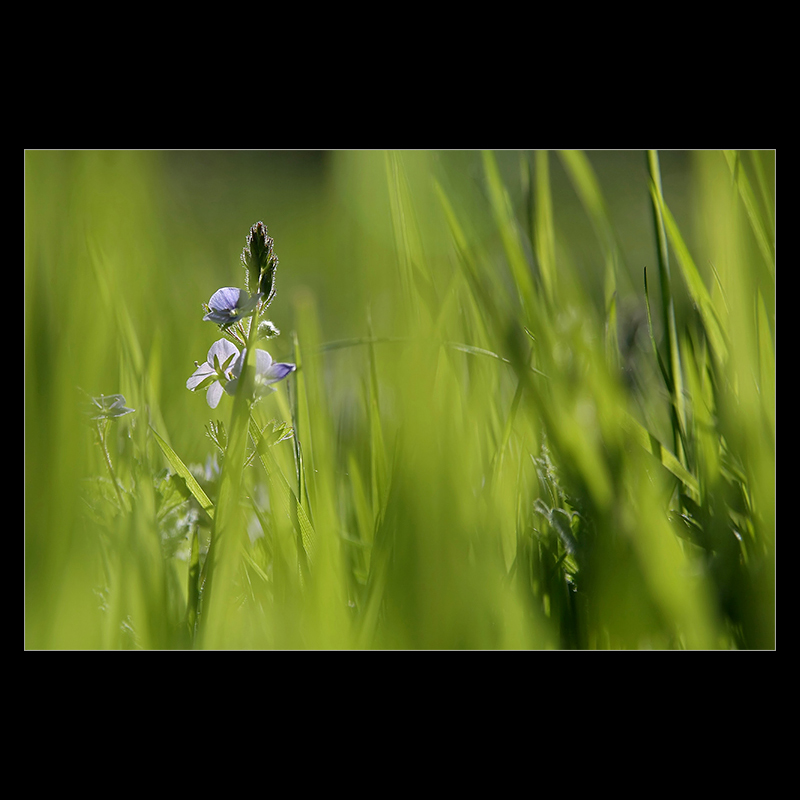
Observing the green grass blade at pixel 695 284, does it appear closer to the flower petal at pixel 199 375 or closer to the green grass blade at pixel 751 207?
the green grass blade at pixel 751 207

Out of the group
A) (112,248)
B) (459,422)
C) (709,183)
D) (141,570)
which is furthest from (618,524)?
(112,248)

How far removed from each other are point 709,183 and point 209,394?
2.93ft

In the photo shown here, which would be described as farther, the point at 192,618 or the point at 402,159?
the point at 402,159

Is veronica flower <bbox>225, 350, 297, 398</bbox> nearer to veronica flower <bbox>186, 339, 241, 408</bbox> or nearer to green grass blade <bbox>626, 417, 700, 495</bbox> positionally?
veronica flower <bbox>186, 339, 241, 408</bbox>

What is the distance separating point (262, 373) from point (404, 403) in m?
0.22

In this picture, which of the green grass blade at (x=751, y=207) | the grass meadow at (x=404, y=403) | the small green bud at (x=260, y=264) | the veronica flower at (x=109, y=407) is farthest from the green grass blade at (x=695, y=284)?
the veronica flower at (x=109, y=407)

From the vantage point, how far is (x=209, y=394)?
1012 millimetres

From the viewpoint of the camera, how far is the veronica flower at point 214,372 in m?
0.96

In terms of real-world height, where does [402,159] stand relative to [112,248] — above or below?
above

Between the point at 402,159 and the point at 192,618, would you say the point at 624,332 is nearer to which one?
the point at 402,159

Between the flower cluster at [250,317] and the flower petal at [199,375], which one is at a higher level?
the flower cluster at [250,317]

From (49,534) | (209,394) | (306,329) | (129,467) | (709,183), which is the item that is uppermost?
(709,183)

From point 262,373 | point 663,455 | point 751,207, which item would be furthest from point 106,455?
point 751,207

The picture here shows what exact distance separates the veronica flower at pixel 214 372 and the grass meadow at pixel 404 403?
0.01 meters
